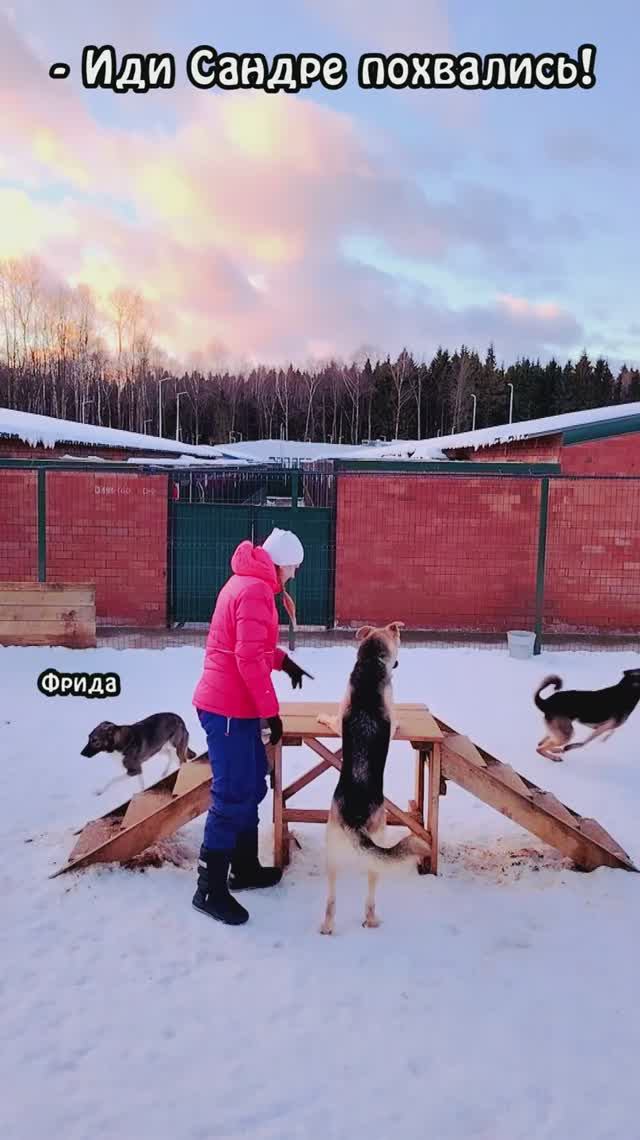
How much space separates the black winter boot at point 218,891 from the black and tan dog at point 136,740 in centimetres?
140

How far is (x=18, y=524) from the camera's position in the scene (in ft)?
35.3

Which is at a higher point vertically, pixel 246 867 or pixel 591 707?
pixel 591 707

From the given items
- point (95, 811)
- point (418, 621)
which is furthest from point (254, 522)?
point (95, 811)

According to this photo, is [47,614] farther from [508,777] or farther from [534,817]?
[534,817]

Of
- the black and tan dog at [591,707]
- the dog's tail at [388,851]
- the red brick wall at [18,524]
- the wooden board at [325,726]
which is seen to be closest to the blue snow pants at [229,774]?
the wooden board at [325,726]

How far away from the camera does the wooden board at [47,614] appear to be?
9.29 metres

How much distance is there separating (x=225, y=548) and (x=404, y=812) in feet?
22.4

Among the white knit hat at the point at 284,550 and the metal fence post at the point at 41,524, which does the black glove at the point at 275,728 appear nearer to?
the white knit hat at the point at 284,550

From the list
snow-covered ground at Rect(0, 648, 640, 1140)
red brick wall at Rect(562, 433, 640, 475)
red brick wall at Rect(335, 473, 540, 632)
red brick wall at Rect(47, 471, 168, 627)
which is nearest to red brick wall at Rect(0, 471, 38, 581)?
red brick wall at Rect(47, 471, 168, 627)

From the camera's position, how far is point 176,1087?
2770 millimetres

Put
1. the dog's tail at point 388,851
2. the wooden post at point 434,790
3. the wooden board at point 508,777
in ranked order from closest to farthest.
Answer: the dog's tail at point 388,851 < the wooden post at point 434,790 < the wooden board at point 508,777

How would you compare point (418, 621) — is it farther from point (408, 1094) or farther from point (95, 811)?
point (408, 1094)

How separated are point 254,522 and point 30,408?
55.7 metres

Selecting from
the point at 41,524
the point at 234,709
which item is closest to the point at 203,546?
the point at 41,524
